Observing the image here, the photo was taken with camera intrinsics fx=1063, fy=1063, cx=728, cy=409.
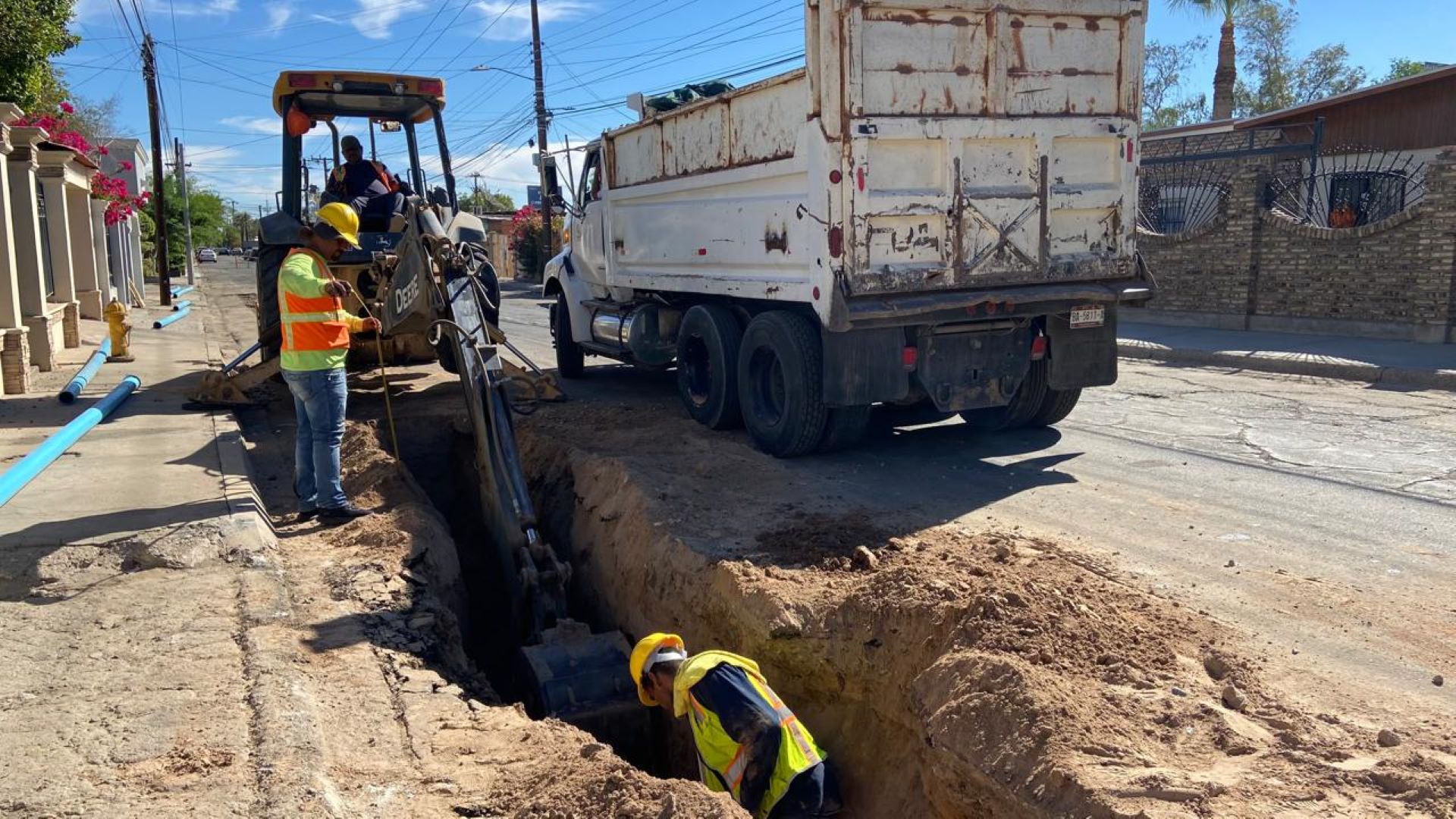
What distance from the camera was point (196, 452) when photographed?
8227mm

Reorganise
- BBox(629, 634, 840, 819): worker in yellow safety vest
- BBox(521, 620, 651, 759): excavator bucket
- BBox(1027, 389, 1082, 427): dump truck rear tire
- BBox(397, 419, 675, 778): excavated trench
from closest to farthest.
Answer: BBox(629, 634, 840, 819): worker in yellow safety vest, BBox(521, 620, 651, 759): excavator bucket, BBox(397, 419, 675, 778): excavated trench, BBox(1027, 389, 1082, 427): dump truck rear tire

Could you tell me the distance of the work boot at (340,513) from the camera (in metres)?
6.97

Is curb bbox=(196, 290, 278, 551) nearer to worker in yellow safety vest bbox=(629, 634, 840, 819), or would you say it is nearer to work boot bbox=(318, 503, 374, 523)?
work boot bbox=(318, 503, 374, 523)

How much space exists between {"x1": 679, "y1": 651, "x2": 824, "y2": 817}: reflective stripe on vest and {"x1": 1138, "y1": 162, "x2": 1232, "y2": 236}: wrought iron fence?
15.5 m

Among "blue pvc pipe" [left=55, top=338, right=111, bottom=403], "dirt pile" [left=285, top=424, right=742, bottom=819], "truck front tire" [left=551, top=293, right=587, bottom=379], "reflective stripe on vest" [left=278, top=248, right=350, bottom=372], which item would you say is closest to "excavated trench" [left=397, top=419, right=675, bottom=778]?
"dirt pile" [left=285, top=424, right=742, bottom=819]

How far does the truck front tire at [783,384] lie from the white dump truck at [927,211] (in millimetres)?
17

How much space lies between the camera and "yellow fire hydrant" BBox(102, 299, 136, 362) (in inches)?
554

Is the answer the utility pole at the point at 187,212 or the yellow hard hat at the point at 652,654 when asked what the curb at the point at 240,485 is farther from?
the utility pole at the point at 187,212

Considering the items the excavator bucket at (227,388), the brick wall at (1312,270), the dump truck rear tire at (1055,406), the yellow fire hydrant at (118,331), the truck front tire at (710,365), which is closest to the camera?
the dump truck rear tire at (1055,406)

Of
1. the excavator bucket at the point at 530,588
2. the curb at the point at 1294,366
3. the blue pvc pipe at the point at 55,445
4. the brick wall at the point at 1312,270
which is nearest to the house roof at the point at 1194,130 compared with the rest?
the brick wall at the point at 1312,270

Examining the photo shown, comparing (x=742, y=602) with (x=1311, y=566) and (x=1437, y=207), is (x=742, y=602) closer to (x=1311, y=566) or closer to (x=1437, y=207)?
(x=1311, y=566)

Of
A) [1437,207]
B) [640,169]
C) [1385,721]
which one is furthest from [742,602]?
[1437,207]

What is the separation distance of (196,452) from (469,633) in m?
2.99

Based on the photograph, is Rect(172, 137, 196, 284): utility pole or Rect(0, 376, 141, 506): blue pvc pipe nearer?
Rect(0, 376, 141, 506): blue pvc pipe
